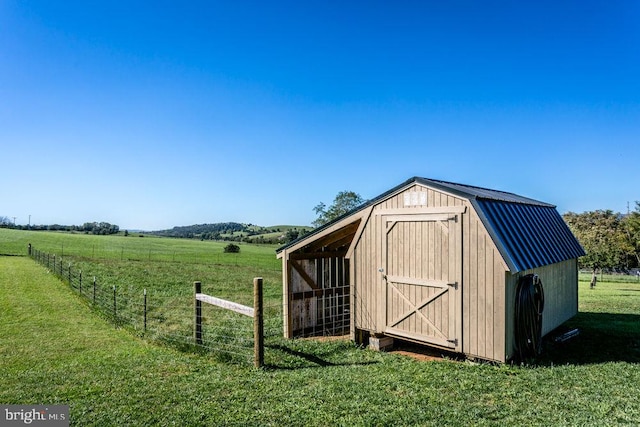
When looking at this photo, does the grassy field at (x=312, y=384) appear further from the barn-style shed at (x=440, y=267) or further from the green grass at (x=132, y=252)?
the green grass at (x=132, y=252)

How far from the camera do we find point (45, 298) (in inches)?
520

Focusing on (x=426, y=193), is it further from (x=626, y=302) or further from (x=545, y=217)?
(x=626, y=302)

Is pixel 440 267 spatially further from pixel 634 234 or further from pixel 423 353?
pixel 634 234

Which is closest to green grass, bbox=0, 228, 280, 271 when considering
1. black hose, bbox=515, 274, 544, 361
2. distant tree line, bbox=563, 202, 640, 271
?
distant tree line, bbox=563, 202, 640, 271

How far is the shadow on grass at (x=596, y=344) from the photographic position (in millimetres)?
7570

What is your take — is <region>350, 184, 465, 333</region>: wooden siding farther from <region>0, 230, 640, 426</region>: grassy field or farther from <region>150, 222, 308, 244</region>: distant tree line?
<region>150, 222, 308, 244</region>: distant tree line

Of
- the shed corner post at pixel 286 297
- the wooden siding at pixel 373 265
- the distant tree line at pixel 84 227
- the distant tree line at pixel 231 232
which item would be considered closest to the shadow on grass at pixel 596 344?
the wooden siding at pixel 373 265

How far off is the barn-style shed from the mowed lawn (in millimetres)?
715

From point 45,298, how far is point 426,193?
42.4 feet

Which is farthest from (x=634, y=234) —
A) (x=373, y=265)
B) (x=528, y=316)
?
(x=373, y=265)

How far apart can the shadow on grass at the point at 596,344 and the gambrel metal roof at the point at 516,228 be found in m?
1.84

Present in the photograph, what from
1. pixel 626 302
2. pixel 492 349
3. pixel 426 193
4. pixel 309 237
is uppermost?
pixel 426 193

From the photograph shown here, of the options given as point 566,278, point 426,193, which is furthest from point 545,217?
point 426,193

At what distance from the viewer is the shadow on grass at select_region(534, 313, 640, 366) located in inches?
298
